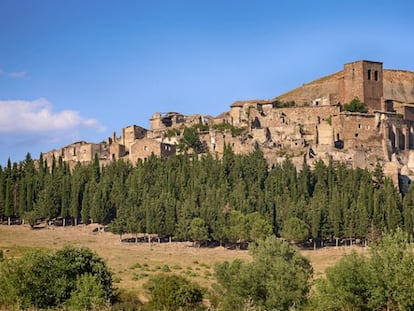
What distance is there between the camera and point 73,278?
36750 mm

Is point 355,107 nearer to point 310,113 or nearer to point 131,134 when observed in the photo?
point 310,113

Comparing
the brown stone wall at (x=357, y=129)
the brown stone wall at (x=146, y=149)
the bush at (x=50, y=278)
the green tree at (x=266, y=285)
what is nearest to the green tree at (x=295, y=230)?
the brown stone wall at (x=357, y=129)

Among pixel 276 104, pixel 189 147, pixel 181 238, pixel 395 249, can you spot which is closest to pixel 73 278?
pixel 395 249

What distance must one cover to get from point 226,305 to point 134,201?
29.4m

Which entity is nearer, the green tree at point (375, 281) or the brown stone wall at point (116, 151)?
the green tree at point (375, 281)

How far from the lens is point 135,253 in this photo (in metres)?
55.6

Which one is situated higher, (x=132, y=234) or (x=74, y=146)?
(x=74, y=146)

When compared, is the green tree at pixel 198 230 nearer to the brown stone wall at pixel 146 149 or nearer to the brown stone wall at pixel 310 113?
the brown stone wall at pixel 146 149

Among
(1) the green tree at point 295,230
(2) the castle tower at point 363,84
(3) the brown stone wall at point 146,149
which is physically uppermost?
(2) the castle tower at point 363,84

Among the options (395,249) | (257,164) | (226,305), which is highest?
(257,164)

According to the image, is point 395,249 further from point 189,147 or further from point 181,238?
point 189,147

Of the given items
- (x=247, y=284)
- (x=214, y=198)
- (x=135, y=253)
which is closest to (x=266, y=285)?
(x=247, y=284)

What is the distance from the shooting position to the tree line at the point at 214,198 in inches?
2355

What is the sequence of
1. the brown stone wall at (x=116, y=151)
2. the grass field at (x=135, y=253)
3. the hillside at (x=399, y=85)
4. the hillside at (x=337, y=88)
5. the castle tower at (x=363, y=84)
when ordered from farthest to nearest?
the hillside at (x=399, y=85), the hillside at (x=337, y=88), the castle tower at (x=363, y=84), the brown stone wall at (x=116, y=151), the grass field at (x=135, y=253)
